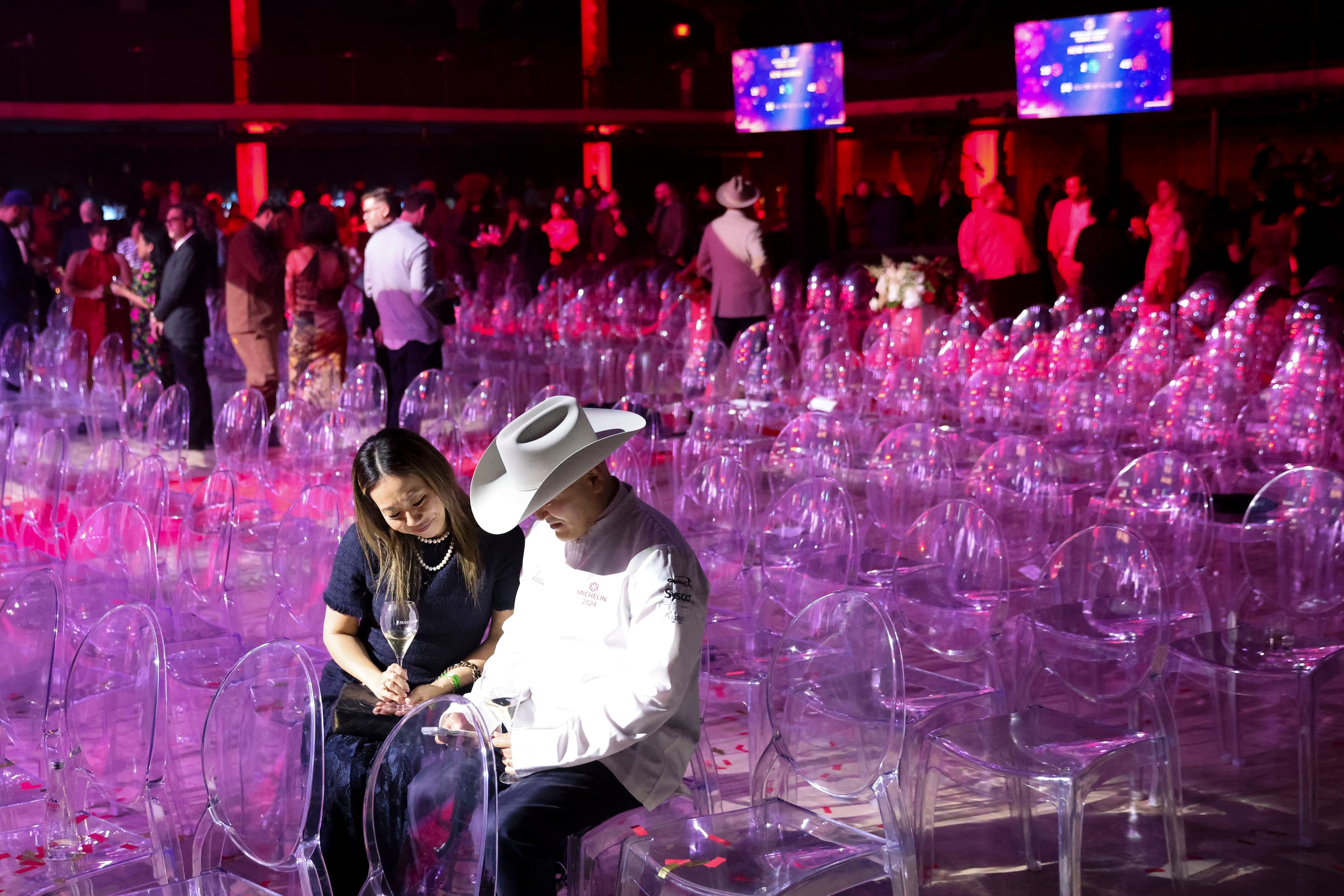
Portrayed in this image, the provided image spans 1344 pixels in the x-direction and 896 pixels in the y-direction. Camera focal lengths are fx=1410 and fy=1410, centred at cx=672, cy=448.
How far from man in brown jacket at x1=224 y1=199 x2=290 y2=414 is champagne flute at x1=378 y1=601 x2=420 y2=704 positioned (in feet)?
18.8

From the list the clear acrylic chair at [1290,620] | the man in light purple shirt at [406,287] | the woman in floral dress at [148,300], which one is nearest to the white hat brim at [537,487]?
the clear acrylic chair at [1290,620]

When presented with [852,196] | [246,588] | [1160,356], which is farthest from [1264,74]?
[246,588]

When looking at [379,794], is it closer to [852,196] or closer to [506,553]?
[506,553]

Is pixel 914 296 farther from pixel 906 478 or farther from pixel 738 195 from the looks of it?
pixel 906 478

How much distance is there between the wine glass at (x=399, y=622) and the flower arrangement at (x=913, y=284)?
6099mm

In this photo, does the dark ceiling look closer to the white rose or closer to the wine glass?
the white rose

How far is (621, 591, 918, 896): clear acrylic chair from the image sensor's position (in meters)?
2.51

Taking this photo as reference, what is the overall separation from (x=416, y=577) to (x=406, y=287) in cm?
486

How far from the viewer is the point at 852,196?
53.5 ft

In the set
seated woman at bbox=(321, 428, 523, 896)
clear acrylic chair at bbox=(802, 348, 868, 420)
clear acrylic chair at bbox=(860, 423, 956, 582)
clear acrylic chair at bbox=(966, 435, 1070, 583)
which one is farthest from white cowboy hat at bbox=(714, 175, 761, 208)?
seated woman at bbox=(321, 428, 523, 896)

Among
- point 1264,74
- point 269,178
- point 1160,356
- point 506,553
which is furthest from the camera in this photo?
point 269,178

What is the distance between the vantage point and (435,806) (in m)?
2.29

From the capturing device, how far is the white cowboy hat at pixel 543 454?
105 inches

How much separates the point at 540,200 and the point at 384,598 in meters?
17.1
